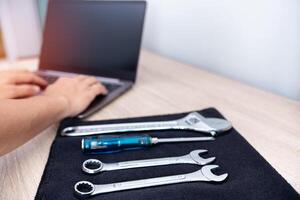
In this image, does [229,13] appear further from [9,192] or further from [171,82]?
[9,192]

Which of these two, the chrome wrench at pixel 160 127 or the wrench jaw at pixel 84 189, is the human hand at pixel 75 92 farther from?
the wrench jaw at pixel 84 189

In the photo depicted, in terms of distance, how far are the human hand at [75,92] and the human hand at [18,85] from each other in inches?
1.1

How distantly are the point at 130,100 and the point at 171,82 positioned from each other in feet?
0.45

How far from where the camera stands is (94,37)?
721 millimetres

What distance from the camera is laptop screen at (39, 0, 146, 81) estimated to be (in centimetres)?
69

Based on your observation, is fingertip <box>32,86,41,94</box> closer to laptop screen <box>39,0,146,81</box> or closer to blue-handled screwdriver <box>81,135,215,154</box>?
laptop screen <box>39,0,146,81</box>

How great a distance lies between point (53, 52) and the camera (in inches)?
30.0

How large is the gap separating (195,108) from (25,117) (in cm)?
30

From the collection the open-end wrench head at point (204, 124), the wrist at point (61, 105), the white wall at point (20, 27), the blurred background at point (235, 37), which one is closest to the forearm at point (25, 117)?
the wrist at point (61, 105)

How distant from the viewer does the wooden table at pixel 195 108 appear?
1.29 ft

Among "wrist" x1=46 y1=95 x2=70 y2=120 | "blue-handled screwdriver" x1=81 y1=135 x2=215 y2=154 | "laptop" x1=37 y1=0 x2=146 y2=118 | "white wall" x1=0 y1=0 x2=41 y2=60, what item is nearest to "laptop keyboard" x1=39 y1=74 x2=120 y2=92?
"laptop" x1=37 y1=0 x2=146 y2=118

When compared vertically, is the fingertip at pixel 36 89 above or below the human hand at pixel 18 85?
below

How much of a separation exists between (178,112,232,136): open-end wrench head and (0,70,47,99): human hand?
31 cm

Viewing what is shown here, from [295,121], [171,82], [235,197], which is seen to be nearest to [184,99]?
[171,82]
